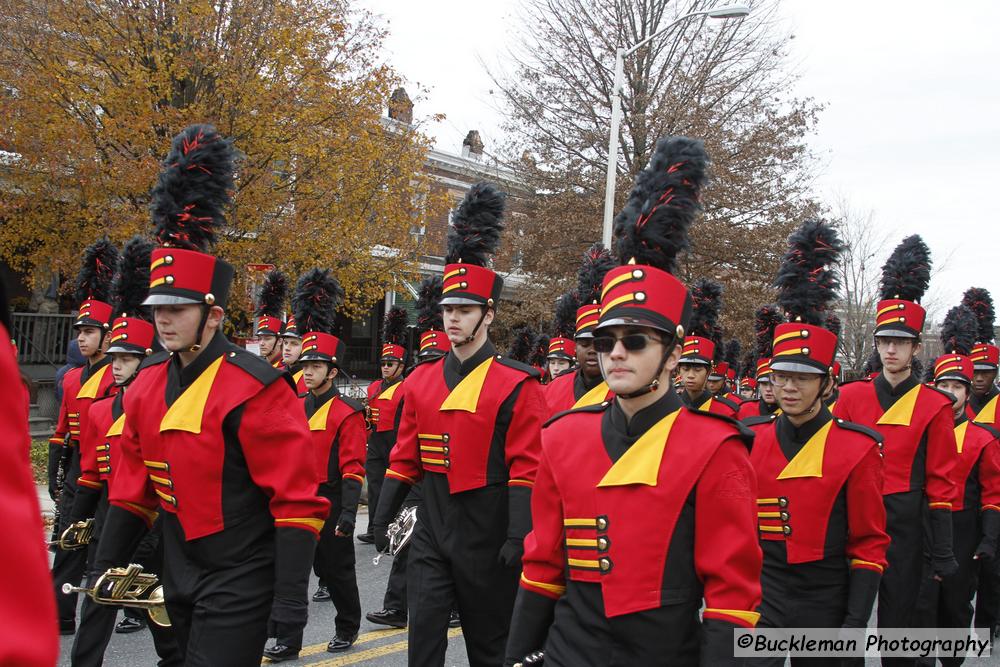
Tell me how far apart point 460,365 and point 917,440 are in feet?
10.8

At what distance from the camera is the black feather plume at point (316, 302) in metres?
10.1

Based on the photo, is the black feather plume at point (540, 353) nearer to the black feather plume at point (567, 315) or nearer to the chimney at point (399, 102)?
the black feather plume at point (567, 315)

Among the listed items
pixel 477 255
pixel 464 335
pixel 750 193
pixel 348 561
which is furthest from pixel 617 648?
pixel 750 193

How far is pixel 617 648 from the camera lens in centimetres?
321

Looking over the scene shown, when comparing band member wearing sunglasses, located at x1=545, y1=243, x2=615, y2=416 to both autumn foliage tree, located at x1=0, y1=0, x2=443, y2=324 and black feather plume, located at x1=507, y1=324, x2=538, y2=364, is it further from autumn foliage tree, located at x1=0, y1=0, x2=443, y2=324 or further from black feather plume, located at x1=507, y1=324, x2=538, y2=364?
autumn foliage tree, located at x1=0, y1=0, x2=443, y2=324

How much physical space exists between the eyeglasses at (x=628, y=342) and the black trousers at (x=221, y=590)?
1.84 meters

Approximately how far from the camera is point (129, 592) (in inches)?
164

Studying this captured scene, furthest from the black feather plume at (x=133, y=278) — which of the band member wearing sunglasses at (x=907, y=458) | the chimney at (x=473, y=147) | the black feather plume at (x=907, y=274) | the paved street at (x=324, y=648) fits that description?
the chimney at (x=473, y=147)

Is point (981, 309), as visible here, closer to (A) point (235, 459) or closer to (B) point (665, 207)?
(B) point (665, 207)

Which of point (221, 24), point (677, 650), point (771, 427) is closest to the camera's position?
point (677, 650)

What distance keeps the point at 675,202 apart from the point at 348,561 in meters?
4.92

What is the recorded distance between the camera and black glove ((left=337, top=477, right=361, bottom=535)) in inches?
291

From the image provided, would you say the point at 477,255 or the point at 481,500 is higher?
the point at 477,255

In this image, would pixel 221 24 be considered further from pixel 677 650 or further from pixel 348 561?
pixel 677 650
